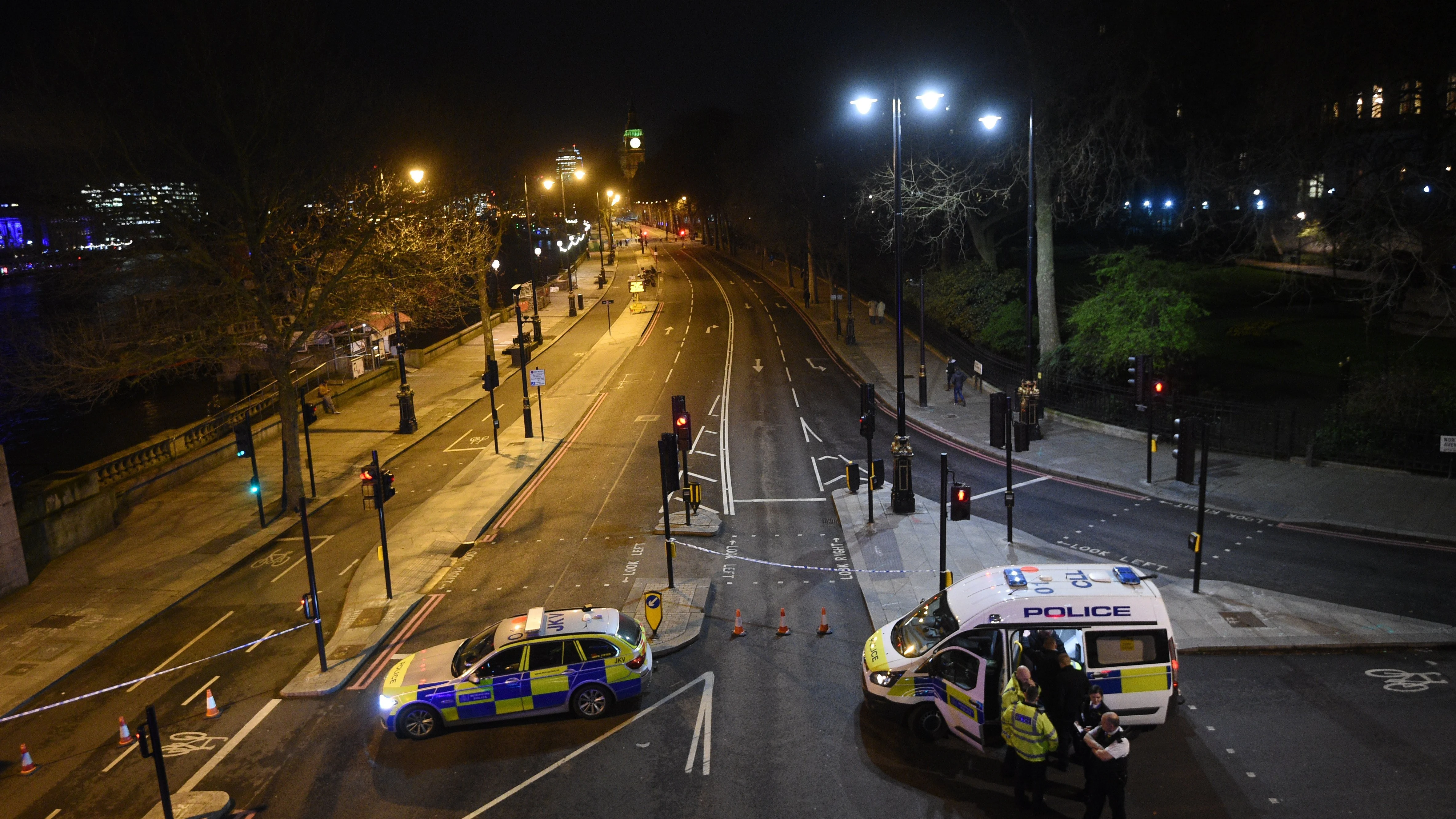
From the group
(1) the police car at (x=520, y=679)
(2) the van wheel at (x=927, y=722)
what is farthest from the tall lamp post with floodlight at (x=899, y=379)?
(1) the police car at (x=520, y=679)

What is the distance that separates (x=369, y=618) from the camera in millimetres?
17047

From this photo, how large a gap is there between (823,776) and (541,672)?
14.6 ft

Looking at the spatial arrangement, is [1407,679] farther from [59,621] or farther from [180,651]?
[59,621]

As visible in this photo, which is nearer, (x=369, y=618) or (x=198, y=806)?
(x=198, y=806)

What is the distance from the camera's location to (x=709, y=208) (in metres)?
127

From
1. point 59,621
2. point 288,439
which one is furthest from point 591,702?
point 288,439

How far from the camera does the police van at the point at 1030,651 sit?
429 inches

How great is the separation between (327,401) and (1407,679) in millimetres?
34955

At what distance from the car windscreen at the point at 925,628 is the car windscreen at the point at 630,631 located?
12.9 feet

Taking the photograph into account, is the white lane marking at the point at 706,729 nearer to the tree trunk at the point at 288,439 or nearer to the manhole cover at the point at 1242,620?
the manhole cover at the point at 1242,620

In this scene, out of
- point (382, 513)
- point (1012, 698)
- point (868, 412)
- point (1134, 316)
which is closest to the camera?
point (1012, 698)

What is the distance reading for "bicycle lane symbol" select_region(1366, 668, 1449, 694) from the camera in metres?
12.2

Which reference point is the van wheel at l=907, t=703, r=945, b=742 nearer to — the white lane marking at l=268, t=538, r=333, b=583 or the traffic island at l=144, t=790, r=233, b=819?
the traffic island at l=144, t=790, r=233, b=819

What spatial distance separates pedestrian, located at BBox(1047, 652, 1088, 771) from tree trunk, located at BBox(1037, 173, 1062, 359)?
2246cm
